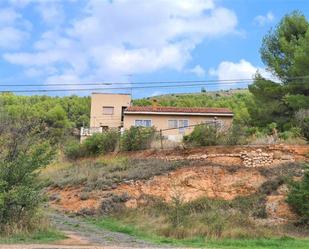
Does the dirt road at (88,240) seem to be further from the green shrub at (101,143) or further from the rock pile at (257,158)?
the green shrub at (101,143)

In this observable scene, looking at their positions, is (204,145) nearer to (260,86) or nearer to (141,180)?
(141,180)

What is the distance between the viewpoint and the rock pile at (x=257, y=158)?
31.6 m

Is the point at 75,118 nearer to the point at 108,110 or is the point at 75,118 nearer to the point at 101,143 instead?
the point at 108,110

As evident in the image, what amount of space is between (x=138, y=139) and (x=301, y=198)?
49.5 feet

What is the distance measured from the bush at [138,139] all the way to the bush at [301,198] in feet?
45.7

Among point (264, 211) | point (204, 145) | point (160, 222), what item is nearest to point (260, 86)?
point (204, 145)

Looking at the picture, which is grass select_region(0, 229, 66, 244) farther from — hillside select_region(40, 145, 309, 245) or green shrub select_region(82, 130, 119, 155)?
green shrub select_region(82, 130, 119, 155)

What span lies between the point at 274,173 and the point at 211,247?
41.8 feet

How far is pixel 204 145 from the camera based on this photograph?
112ft

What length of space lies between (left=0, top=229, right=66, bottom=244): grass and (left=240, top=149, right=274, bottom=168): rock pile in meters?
14.6

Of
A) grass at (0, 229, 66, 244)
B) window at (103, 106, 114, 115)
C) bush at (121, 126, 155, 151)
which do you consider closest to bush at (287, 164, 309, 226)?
grass at (0, 229, 66, 244)

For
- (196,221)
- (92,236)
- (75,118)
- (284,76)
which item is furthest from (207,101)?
(92,236)

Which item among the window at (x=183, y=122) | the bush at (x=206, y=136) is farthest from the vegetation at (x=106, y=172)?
the window at (x=183, y=122)

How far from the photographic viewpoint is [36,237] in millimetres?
19359
